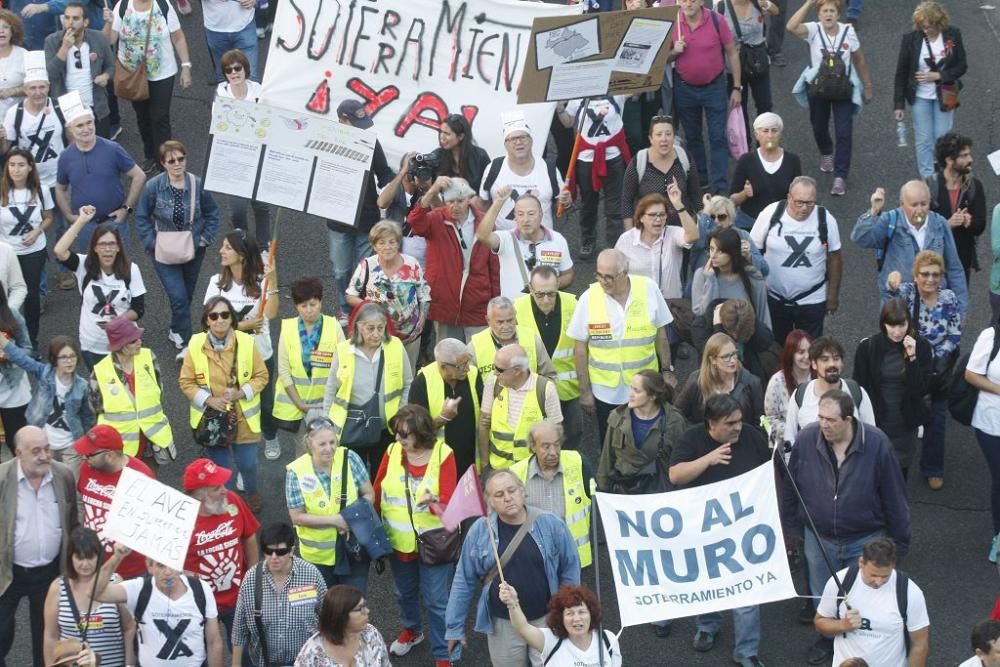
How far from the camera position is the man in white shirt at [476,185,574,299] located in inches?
484

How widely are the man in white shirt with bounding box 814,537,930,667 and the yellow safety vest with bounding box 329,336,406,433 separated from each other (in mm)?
3257

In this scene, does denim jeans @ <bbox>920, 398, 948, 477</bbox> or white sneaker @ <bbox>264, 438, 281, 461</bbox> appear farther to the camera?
white sneaker @ <bbox>264, 438, 281, 461</bbox>

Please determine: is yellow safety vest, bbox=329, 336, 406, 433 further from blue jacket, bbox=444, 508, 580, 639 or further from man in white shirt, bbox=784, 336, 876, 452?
man in white shirt, bbox=784, 336, 876, 452

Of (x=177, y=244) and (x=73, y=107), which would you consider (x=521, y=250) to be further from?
(x=73, y=107)

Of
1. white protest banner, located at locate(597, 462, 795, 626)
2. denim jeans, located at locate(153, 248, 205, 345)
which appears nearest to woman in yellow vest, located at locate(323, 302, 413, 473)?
white protest banner, located at locate(597, 462, 795, 626)

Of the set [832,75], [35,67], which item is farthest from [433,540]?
[832,75]

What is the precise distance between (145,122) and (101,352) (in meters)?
4.24

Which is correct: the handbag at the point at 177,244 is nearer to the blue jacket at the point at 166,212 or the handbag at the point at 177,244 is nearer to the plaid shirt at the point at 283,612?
the blue jacket at the point at 166,212

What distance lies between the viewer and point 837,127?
1537cm

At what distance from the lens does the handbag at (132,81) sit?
51.9 ft

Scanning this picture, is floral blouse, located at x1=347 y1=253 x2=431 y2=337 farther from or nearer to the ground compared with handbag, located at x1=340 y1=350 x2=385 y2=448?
farther from the ground

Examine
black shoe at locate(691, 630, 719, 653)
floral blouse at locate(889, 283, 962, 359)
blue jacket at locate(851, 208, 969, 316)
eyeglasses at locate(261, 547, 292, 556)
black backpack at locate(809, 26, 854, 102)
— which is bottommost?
black shoe at locate(691, 630, 719, 653)

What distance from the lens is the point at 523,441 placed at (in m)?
11.0

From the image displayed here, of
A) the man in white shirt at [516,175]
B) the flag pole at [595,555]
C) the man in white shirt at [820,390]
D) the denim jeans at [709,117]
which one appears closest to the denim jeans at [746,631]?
the flag pole at [595,555]
